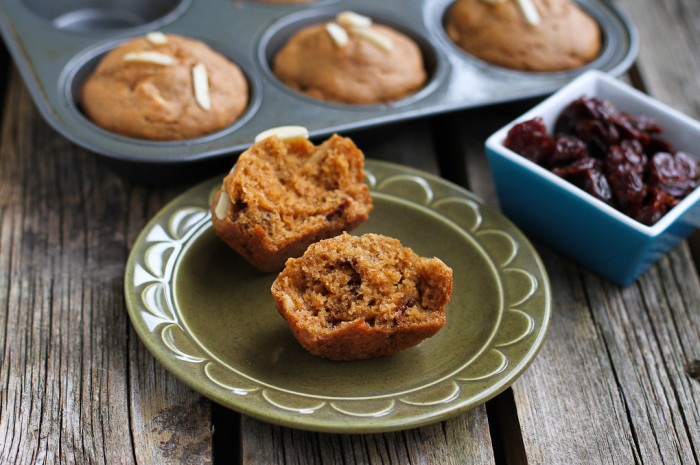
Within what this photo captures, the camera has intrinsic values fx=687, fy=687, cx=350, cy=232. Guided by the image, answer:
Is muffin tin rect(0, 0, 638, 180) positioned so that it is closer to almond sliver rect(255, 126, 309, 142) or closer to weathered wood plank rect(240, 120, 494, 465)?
almond sliver rect(255, 126, 309, 142)

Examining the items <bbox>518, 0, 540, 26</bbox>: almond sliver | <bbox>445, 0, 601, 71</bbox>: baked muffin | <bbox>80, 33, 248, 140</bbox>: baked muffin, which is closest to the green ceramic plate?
<bbox>80, 33, 248, 140</bbox>: baked muffin

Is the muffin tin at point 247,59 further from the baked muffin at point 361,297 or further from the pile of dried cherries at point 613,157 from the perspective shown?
the baked muffin at point 361,297

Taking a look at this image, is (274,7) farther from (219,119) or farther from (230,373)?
(230,373)

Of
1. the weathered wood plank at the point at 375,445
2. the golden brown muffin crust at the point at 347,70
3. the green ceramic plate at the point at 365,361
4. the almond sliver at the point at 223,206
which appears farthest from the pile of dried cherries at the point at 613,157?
the almond sliver at the point at 223,206

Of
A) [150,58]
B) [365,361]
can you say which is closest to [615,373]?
[365,361]

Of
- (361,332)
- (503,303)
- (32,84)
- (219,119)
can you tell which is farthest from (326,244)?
(32,84)
